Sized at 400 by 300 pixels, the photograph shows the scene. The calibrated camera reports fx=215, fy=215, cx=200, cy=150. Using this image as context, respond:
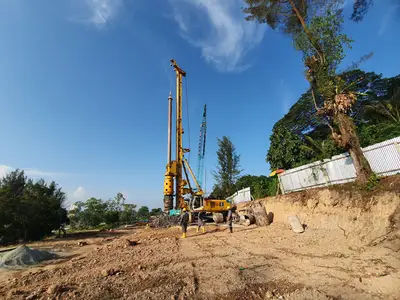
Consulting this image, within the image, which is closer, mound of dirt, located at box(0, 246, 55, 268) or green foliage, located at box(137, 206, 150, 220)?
mound of dirt, located at box(0, 246, 55, 268)

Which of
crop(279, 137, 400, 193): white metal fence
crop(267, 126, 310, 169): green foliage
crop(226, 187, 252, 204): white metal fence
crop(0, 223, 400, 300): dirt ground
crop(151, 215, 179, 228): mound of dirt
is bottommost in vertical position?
crop(0, 223, 400, 300): dirt ground

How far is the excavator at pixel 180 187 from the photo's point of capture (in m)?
21.7

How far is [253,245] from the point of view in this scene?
923 cm

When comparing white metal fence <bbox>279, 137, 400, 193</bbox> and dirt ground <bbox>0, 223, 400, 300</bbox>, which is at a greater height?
white metal fence <bbox>279, 137, 400, 193</bbox>

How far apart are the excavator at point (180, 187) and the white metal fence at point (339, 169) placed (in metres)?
7.73

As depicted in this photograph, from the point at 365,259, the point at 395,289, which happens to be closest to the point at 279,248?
the point at 365,259

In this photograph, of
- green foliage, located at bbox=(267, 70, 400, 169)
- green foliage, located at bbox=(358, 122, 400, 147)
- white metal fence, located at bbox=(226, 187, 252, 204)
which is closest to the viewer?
green foliage, located at bbox=(358, 122, 400, 147)

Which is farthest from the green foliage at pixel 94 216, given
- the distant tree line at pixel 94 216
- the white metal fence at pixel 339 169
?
the white metal fence at pixel 339 169

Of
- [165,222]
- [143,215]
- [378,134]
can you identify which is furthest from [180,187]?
[143,215]

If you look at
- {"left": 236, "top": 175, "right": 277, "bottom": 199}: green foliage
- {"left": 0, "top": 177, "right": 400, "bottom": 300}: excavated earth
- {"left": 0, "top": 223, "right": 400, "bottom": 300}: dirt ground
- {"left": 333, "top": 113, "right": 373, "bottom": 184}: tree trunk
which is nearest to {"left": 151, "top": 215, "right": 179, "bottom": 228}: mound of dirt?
{"left": 236, "top": 175, "right": 277, "bottom": 199}: green foliage

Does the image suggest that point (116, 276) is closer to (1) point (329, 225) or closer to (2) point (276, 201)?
(1) point (329, 225)

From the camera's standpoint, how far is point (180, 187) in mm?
26078

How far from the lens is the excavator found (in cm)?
2166

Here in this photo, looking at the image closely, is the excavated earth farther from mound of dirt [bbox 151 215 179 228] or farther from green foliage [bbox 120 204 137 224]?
green foliage [bbox 120 204 137 224]
